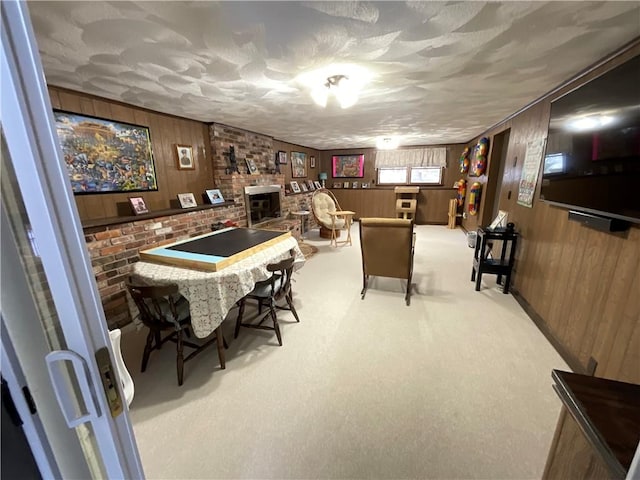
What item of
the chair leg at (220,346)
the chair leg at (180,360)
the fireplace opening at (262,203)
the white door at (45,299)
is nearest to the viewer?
the white door at (45,299)

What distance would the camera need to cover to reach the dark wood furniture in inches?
24.7

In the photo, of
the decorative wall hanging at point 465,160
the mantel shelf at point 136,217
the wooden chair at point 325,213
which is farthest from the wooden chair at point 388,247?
the decorative wall hanging at point 465,160

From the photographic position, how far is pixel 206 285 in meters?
1.73

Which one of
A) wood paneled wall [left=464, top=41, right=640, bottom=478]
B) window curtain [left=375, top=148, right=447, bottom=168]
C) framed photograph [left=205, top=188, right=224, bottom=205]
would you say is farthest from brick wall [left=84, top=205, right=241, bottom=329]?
window curtain [left=375, top=148, right=447, bottom=168]

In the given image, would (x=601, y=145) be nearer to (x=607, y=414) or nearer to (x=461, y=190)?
(x=607, y=414)

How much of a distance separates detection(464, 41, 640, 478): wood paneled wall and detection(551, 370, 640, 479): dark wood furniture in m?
0.09

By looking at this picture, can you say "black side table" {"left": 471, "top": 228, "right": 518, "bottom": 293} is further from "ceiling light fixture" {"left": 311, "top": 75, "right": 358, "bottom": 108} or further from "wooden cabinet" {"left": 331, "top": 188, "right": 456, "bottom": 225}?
"wooden cabinet" {"left": 331, "top": 188, "right": 456, "bottom": 225}

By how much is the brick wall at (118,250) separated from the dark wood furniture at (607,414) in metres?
2.69

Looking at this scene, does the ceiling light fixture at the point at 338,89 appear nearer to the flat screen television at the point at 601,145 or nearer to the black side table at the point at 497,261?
the flat screen television at the point at 601,145

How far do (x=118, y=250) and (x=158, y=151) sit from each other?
4.07ft

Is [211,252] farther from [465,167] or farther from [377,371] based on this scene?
[465,167]

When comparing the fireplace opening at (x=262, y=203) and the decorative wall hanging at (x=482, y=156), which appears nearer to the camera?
the fireplace opening at (x=262, y=203)

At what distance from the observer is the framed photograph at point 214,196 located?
11.7 ft

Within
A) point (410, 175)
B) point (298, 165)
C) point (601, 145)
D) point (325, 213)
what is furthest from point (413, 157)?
point (601, 145)
